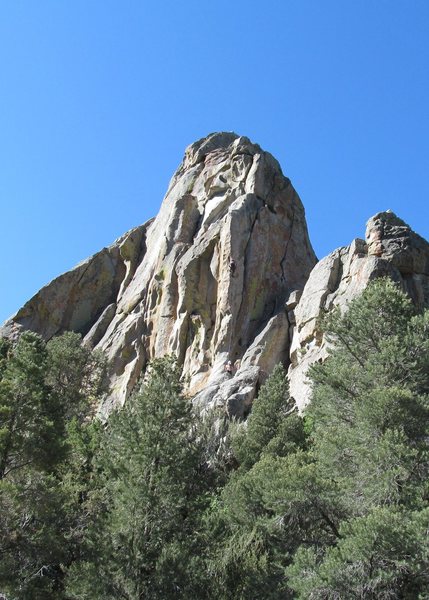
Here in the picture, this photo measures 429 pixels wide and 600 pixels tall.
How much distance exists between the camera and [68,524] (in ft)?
66.0

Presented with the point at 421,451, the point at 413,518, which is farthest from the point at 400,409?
the point at 413,518

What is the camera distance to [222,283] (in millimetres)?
43219

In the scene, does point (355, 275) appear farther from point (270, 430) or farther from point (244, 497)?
point (244, 497)

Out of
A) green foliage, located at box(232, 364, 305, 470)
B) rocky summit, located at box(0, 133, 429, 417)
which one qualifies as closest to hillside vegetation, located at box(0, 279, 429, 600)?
green foliage, located at box(232, 364, 305, 470)

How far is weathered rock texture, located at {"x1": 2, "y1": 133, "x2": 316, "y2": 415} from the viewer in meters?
41.4

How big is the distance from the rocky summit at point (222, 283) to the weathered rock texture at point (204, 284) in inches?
3.7

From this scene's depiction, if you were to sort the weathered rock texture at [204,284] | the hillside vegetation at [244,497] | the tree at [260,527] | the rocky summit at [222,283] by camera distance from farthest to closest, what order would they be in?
1. the weathered rock texture at [204,284]
2. the rocky summit at [222,283]
3. the tree at [260,527]
4. the hillside vegetation at [244,497]

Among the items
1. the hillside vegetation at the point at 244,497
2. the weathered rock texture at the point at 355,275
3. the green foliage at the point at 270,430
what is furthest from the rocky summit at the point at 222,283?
the hillside vegetation at the point at 244,497

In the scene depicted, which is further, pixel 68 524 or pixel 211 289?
pixel 211 289

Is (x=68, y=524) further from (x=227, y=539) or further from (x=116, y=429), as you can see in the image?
(x=227, y=539)

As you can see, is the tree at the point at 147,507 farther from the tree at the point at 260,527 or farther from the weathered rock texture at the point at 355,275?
the weathered rock texture at the point at 355,275

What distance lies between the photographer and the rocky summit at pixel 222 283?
35.3 m

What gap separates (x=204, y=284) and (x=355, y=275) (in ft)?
40.8

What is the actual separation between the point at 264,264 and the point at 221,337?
280 inches
